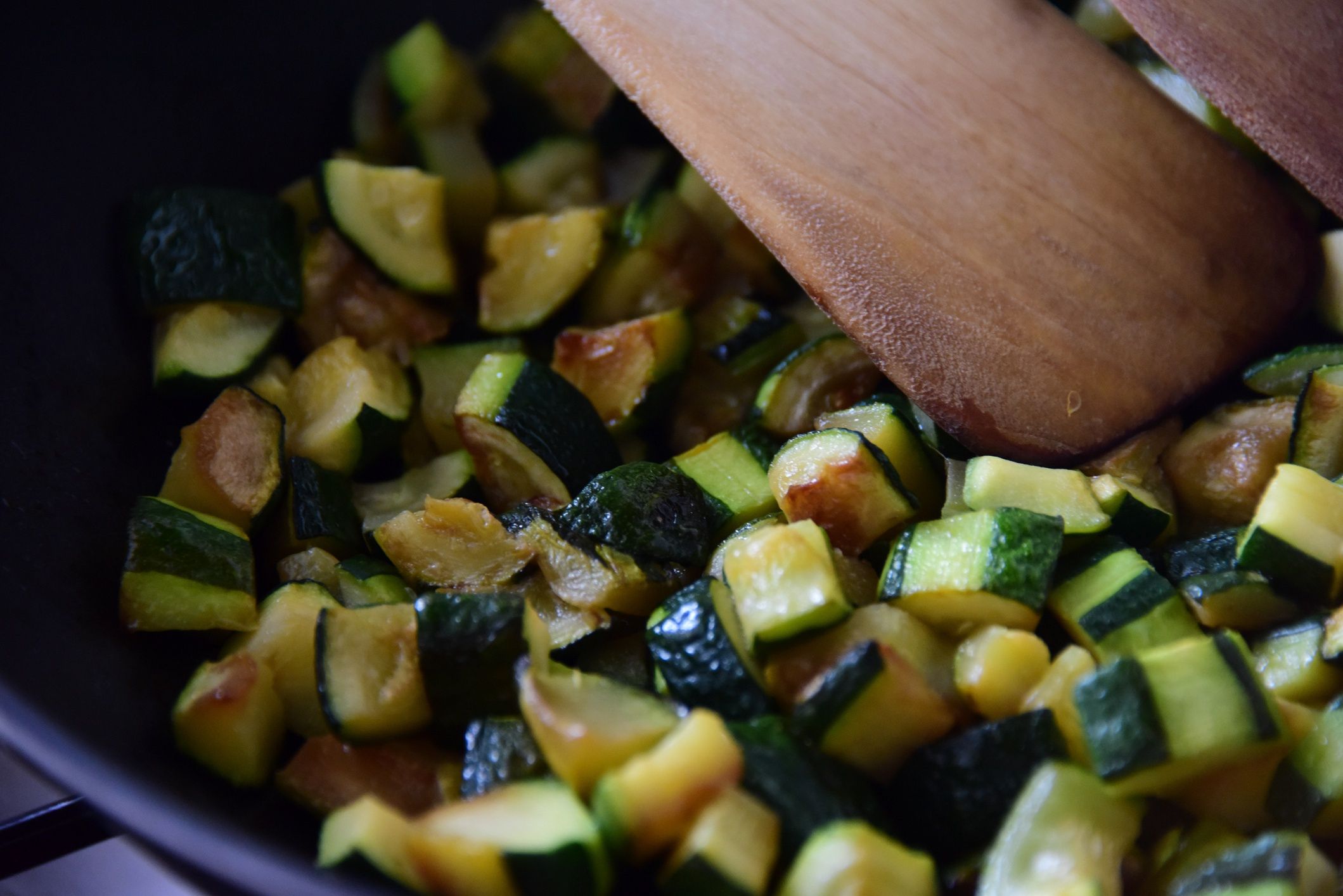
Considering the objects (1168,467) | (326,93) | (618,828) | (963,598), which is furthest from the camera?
(326,93)

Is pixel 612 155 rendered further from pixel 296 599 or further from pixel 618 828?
pixel 618 828

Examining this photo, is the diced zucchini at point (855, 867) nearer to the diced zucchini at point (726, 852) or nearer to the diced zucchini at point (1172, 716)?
the diced zucchini at point (726, 852)

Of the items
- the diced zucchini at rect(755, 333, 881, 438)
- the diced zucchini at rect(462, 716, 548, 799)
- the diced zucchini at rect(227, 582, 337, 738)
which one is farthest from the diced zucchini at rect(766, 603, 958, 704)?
the diced zucchini at rect(227, 582, 337, 738)

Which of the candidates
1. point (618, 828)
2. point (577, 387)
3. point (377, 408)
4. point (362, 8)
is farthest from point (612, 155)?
point (618, 828)

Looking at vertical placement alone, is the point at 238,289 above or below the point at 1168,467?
above

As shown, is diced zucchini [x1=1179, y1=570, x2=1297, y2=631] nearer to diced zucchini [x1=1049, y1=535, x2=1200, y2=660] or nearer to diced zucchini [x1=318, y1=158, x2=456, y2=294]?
diced zucchini [x1=1049, y1=535, x2=1200, y2=660]

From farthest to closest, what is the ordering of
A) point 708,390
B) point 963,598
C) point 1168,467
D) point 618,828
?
point 708,390 → point 1168,467 → point 963,598 → point 618,828
